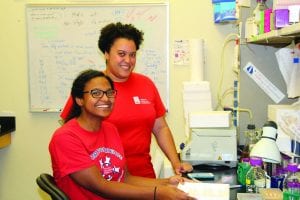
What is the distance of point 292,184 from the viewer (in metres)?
1.51

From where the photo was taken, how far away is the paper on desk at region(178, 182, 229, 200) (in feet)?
5.15

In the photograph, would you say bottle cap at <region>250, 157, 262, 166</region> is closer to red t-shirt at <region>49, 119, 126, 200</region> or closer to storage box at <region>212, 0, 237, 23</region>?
red t-shirt at <region>49, 119, 126, 200</region>

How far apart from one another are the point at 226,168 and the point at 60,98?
1643mm

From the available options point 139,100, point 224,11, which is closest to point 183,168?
point 139,100

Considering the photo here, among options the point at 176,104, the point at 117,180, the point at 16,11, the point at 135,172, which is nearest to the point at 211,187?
the point at 117,180

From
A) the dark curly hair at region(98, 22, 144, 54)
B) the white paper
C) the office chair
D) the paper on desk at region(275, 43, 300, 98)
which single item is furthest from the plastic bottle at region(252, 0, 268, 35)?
the office chair

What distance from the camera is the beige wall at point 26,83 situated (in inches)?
124

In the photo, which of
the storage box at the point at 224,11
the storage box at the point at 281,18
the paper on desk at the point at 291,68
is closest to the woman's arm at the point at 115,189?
the storage box at the point at 281,18

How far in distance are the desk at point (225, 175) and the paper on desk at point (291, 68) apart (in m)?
0.56

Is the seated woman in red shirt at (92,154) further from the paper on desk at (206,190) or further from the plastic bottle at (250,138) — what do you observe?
Answer: the plastic bottle at (250,138)

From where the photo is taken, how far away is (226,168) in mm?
2184

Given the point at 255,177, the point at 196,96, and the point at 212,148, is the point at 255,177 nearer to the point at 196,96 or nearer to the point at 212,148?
the point at 212,148

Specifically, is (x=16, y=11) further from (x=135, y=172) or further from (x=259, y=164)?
(x=259, y=164)

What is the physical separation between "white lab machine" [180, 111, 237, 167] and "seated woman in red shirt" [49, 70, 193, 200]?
405 millimetres
